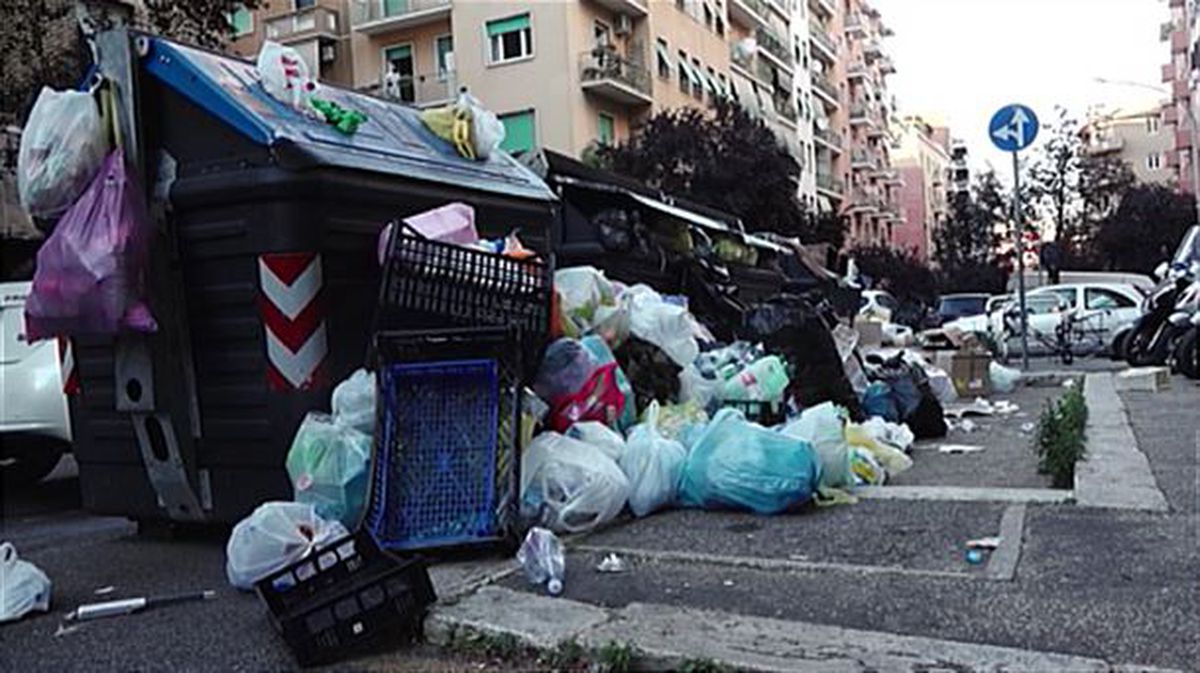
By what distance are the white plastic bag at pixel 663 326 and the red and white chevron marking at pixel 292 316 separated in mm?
2282

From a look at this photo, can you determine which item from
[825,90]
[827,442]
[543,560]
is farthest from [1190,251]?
[825,90]

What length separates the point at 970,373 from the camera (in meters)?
10.2

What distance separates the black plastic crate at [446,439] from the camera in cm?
404

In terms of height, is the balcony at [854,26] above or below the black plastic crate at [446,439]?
above

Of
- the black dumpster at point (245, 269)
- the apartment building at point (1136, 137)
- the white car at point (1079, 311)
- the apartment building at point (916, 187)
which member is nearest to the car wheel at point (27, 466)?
the black dumpster at point (245, 269)

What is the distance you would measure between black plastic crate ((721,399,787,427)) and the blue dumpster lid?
1.71 m

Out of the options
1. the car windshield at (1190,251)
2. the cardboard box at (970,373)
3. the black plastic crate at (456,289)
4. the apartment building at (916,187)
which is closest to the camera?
the black plastic crate at (456,289)

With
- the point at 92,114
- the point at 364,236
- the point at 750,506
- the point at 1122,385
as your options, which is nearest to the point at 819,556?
the point at 750,506

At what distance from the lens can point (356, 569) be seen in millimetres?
3576

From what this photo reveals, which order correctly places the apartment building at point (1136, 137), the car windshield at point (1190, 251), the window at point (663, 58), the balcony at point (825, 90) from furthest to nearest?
the apartment building at point (1136, 137)
the balcony at point (825, 90)
the window at point (663, 58)
the car windshield at point (1190, 251)

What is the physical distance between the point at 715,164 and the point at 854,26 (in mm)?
47453

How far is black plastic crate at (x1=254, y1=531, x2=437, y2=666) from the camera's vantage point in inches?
123

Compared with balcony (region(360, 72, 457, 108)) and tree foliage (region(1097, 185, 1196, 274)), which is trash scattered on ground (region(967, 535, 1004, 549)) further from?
tree foliage (region(1097, 185, 1196, 274))

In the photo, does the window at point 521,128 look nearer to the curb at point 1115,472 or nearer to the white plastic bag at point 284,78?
the curb at point 1115,472
